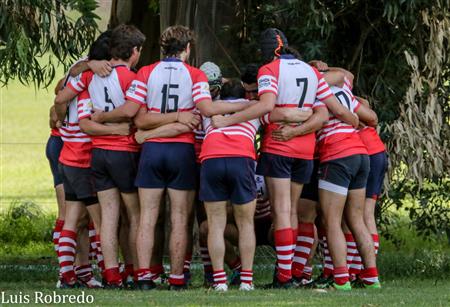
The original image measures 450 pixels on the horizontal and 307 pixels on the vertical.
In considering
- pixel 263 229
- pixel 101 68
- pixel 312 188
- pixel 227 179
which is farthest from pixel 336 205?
pixel 101 68

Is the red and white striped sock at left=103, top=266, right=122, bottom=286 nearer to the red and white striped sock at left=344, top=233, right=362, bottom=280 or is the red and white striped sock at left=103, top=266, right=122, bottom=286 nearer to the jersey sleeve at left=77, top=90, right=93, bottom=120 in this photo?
the jersey sleeve at left=77, top=90, right=93, bottom=120

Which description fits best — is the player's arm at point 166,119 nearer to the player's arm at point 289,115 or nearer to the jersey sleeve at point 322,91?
the player's arm at point 289,115

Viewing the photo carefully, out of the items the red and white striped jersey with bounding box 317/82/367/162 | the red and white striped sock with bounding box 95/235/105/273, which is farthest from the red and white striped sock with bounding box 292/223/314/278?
the red and white striped sock with bounding box 95/235/105/273

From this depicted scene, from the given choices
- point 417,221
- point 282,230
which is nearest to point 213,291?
point 282,230

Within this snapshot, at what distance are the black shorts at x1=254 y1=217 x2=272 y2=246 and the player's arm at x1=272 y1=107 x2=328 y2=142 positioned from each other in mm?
1015

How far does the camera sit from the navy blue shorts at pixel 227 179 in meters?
11.6

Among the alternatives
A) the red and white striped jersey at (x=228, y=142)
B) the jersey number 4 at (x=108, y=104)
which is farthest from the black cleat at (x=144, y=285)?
the jersey number 4 at (x=108, y=104)

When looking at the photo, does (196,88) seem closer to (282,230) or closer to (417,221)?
(282,230)

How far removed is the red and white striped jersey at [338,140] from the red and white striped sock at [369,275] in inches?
40.3

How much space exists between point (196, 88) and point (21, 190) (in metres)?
17.5

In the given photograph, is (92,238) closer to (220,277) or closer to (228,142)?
(220,277)

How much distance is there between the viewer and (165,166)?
1180 cm

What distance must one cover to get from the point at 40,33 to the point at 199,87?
2587 mm

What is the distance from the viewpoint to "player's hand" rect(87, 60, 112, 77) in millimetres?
11977
